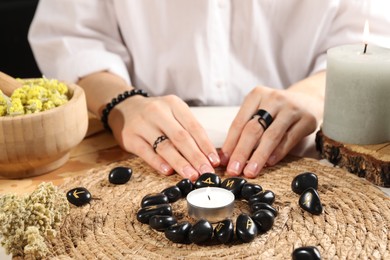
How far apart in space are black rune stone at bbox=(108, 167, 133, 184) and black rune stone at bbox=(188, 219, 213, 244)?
25 centimetres

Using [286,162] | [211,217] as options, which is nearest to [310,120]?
[286,162]

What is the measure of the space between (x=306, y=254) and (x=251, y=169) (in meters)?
0.32

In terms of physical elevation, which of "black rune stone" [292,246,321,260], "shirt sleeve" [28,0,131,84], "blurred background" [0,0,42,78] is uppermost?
"shirt sleeve" [28,0,131,84]

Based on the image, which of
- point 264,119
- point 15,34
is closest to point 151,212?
point 264,119

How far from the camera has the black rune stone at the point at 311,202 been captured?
91cm

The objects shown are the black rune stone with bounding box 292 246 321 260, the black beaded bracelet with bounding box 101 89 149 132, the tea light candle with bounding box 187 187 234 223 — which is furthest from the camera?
the black beaded bracelet with bounding box 101 89 149 132

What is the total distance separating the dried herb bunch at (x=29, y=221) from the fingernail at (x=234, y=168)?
1.12 feet

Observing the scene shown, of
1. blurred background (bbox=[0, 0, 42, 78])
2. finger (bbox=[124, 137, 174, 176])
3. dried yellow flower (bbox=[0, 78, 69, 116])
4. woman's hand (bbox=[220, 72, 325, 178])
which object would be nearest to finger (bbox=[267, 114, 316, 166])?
woman's hand (bbox=[220, 72, 325, 178])

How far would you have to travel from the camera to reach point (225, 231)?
2.70 ft

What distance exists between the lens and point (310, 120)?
118 cm

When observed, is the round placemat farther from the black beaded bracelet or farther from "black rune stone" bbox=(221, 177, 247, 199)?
the black beaded bracelet

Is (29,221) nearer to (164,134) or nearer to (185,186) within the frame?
(185,186)

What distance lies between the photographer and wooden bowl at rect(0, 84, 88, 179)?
1.01 meters

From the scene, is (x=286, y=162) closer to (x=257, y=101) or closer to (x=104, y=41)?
(x=257, y=101)
